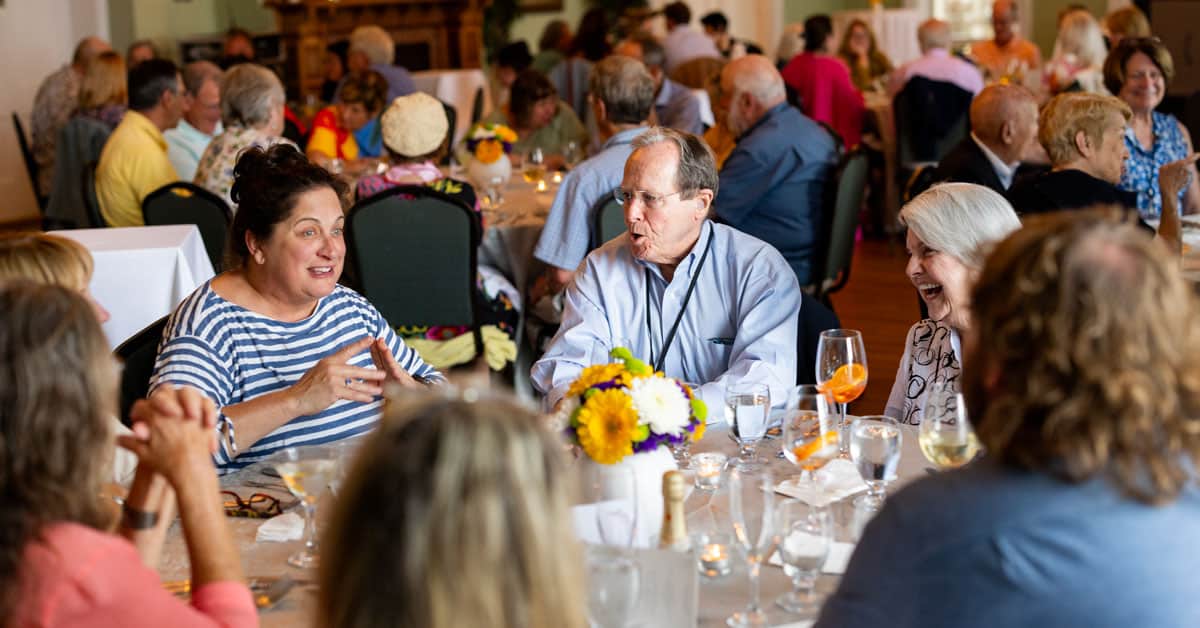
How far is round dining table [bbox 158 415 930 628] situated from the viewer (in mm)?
1653

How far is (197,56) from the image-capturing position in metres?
11.2

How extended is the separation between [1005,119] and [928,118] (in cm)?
292

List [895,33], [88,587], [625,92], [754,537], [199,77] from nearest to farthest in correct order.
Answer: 1. [88,587]
2. [754,537]
3. [625,92]
4. [199,77]
5. [895,33]

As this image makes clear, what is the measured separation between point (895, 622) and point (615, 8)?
1260 cm

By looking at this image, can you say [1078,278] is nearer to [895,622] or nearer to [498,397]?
[895,622]

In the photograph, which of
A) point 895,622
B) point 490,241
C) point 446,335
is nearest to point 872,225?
point 490,241

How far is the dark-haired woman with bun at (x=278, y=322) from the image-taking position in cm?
245

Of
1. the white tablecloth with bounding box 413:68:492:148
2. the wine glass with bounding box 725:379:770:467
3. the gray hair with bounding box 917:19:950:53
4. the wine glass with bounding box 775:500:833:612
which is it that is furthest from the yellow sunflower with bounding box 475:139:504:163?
the white tablecloth with bounding box 413:68:492:148

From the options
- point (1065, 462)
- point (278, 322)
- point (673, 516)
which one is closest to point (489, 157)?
point (278, 322)

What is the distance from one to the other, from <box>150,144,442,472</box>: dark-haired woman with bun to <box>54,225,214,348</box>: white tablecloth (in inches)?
51.5

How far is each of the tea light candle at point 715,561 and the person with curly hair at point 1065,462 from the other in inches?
18.4

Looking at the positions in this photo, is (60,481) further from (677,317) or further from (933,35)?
(933,35)

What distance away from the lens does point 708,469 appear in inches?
85.5

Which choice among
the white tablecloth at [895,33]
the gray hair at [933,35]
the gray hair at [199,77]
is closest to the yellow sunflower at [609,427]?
the gray hair at [199,77]
